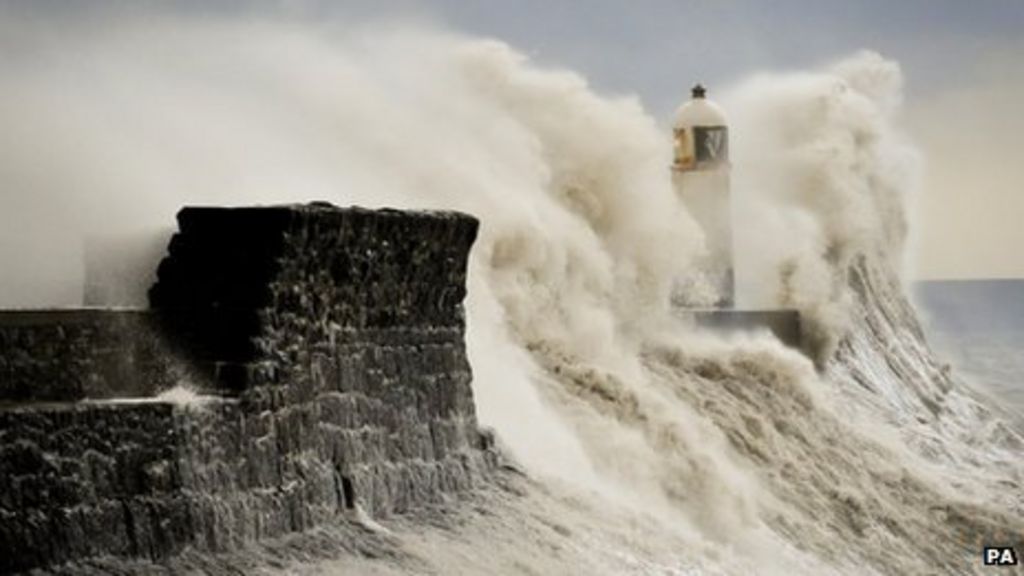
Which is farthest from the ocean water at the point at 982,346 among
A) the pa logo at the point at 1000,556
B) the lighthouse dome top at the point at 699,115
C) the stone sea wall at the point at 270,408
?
the stone sea wall at the point at 270,408

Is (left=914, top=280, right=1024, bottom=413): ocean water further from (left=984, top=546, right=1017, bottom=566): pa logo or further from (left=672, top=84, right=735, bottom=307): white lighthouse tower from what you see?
(left=984, top=546, right=1017, bottom=566): pa logo

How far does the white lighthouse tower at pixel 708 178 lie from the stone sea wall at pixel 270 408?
47.1 feet

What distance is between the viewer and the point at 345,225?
12.3 metres

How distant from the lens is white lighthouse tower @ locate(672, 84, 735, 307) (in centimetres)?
2864

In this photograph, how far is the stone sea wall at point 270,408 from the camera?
9820mm

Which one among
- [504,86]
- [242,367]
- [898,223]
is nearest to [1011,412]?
[898,223]

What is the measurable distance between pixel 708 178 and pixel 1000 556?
35.8ft

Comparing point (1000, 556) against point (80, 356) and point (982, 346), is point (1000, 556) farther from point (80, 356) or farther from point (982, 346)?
point (982, 346)

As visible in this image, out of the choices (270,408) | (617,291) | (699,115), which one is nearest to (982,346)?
(699,115)

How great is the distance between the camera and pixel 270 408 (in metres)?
11.5

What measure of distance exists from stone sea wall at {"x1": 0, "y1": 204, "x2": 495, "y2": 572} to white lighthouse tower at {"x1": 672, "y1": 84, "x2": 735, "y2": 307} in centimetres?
1437

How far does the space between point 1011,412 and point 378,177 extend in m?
14.8

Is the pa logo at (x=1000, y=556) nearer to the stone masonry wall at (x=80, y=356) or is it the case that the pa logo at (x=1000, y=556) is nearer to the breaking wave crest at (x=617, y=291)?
the breaking wave crest at (x=617, y=291)

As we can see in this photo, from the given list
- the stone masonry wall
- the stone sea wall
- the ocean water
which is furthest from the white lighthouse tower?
the stone masonry wall
